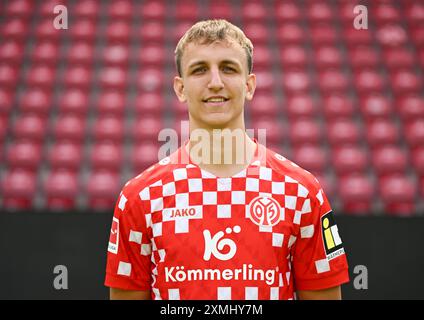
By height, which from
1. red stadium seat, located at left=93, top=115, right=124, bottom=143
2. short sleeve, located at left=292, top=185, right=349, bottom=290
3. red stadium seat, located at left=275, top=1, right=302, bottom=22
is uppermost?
red stadium seat, located at left=275, top=1, right=302, bottom=22

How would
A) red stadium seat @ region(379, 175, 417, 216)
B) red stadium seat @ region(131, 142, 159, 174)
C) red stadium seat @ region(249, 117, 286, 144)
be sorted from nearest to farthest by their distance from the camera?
red stadium seat @ region(379, 175, 417, 216), red stadium seat @ region(131, 142, 159, 174), red stadium seat @ region(249, 117, 286, 144)

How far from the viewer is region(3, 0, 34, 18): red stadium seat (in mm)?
5973

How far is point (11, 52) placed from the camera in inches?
219

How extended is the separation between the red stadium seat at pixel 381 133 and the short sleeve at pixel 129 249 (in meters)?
3.79

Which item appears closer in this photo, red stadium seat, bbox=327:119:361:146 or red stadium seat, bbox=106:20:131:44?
red stadium seat, bbox=327:119:361:146

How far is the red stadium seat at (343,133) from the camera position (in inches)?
185

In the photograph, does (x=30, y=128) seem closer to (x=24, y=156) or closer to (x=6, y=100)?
(x=24, y=156)

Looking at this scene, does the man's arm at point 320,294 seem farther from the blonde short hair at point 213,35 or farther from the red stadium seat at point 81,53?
the red stadium seat at point 81,53

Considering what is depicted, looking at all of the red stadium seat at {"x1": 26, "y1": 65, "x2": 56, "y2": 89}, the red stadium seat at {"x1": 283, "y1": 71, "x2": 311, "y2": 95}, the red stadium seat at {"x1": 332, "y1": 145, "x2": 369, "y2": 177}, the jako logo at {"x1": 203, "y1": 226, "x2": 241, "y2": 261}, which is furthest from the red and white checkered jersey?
the red stadium seat at {"x1": 26, "y1": 65, "x2": 56, "y2": 89}

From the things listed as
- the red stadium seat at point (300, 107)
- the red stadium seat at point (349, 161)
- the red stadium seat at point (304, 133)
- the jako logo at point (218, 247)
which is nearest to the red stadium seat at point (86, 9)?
the red stadium seat at point (300, 107)

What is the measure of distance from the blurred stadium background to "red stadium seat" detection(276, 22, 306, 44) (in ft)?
0.06

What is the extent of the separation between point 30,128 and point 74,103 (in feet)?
1.64

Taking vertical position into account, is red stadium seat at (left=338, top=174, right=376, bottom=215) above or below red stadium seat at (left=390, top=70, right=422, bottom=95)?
below

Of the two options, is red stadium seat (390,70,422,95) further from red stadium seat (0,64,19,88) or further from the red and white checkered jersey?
the red and white checkered jersey
